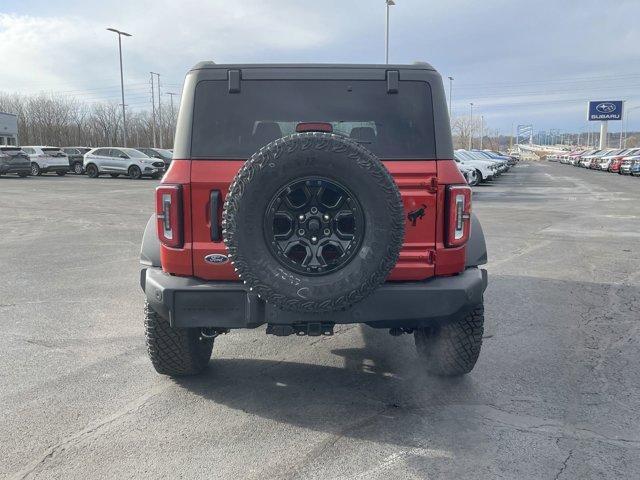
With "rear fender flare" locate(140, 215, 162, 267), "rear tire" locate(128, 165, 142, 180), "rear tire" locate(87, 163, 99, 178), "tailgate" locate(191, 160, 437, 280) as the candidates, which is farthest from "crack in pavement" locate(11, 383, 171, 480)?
"rear tire" locate(87, 163, 99, 178)

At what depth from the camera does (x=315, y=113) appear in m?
3.73

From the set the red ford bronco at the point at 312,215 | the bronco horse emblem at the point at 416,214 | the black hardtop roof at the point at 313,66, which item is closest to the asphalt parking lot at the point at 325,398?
the red ford bronco at the point at 312,215

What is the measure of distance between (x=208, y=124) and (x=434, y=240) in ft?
5.23

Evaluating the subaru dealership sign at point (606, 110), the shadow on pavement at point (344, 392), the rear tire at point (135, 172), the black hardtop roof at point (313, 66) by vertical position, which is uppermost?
the subaru dealership sign at point (606, 110)

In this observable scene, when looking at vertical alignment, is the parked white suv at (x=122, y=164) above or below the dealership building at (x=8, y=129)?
below

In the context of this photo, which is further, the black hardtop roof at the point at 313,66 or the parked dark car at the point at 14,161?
the parked dark car at the point at 14,161

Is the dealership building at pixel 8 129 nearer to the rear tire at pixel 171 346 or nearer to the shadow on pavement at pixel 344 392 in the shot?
the rear tire at pixel 171 346

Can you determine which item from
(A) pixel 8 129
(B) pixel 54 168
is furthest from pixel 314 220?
(A) pixel 8 129

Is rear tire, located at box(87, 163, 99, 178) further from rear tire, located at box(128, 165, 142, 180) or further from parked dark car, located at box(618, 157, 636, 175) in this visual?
parked dark car, located at box(618, 157, 636, 175)

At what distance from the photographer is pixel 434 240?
11.6 ft

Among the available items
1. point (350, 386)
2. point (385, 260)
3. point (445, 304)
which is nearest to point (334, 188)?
point (385, 260)

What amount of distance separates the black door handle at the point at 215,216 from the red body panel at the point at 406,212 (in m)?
0.03

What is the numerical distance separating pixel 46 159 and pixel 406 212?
33.6 m

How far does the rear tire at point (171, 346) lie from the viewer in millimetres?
3908
